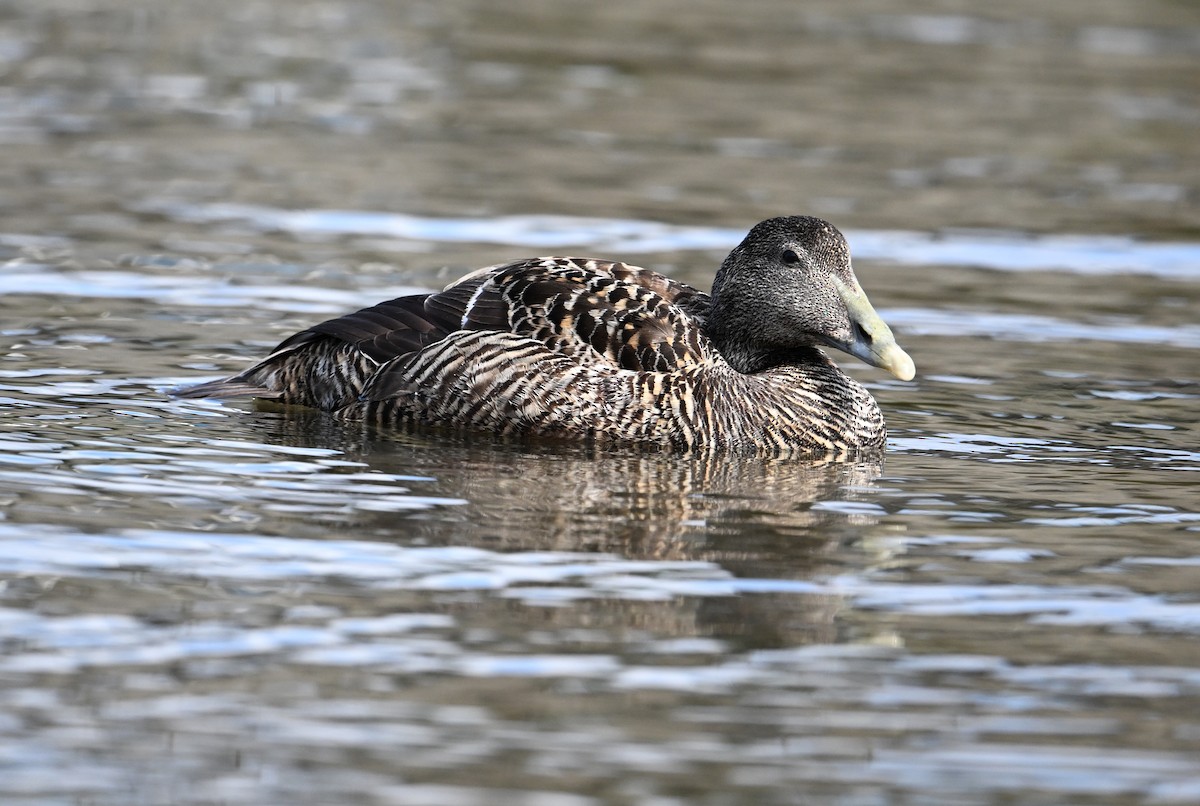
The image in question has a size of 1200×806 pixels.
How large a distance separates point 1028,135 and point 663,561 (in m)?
12.6

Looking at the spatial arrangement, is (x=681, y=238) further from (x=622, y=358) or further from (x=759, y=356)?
(x=622, y=358)

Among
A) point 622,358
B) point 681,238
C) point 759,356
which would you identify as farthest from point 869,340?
point 681,238

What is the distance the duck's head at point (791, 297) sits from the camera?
9.20 m

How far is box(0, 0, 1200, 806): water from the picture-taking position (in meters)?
5.20

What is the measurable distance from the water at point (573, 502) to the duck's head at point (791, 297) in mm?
678

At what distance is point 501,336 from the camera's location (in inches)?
→ 351

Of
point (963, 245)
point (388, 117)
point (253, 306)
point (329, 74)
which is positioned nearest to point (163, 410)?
point (253, 306)

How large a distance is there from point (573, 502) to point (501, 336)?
138 centimetres

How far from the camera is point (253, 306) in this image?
11789mm

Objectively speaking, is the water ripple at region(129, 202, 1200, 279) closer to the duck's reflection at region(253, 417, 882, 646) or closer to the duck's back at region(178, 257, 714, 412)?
the duck's back at region(178, 257, 714, 412)

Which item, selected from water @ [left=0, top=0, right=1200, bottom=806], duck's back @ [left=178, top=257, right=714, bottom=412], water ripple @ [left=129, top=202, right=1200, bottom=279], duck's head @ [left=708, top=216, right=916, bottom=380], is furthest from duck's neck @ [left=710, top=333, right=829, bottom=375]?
water ripple @ [left=129, top=202, right=1200, bottom=279]

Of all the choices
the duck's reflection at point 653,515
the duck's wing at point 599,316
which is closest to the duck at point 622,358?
the duck's wing at point 599,316

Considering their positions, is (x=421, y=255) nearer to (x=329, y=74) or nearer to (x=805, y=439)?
(x=805, y=439)

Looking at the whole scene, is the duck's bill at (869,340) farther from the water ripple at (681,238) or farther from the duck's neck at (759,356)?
the water ripple at (681,238)
